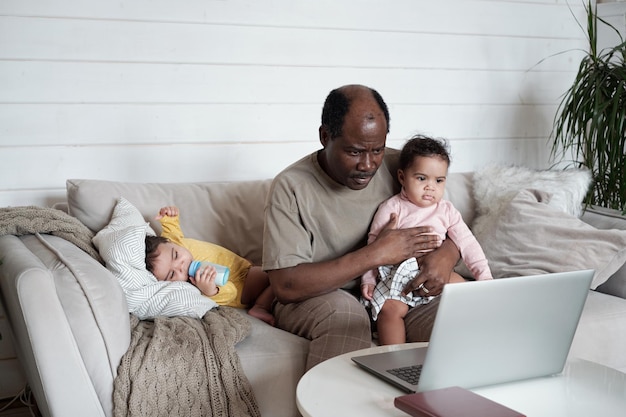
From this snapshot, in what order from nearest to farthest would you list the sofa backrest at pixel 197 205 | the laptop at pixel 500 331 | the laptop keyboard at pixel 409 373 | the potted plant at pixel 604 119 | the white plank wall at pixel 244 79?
the laptop at pixel 500 331, the laptop keyboard at pixel 409 373, the sofa backrest at pixel 197 205, the white plank wall at pixel 244 79, the potted plant at pixel 604 119

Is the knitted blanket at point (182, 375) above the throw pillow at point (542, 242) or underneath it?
underneath

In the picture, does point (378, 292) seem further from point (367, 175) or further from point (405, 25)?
point (405, 25)

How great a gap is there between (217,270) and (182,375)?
1.48ft

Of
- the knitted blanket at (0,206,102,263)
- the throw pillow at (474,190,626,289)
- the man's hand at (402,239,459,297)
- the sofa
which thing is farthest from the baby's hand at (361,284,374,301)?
the knitted blanket at (0,206,102,263)

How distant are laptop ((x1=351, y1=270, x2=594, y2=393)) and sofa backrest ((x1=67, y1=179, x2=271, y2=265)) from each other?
42.2 inches

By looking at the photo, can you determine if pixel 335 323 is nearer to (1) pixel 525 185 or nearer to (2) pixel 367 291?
(2) pixel 367 291

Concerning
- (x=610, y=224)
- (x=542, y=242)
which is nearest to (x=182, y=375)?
(x=542, y=242)

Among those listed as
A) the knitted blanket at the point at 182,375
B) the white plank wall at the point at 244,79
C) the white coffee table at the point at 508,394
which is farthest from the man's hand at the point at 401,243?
the white plank wall at the point at 244,79

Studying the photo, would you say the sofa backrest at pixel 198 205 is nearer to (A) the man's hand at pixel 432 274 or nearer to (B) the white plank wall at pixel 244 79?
(B) the white plank wall at pixel 244 79

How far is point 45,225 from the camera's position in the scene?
2.18 metres

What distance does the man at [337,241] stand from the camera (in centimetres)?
212

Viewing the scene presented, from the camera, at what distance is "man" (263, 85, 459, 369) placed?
2.12m

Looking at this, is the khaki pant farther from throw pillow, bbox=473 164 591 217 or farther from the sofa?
throw pillow, bbox=473 164 591 217

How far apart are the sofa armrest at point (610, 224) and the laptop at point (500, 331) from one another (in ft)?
3.24
